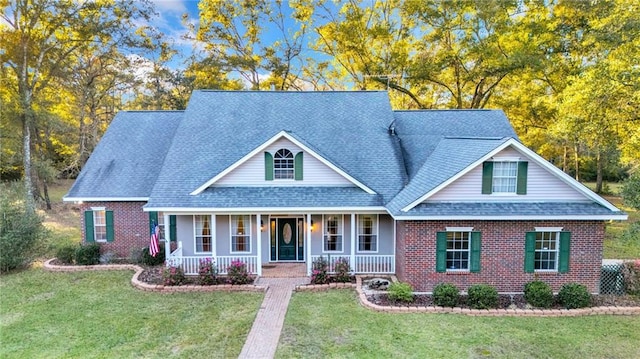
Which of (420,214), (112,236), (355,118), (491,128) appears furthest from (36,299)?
(491,128)

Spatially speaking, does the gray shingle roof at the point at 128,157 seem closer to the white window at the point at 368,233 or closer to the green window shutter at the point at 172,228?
the green window shutter at the point at 172,228

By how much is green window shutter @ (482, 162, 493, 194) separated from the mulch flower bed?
332cm

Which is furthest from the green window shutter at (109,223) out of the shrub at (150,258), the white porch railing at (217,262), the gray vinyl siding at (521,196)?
the gray vinyl siding at (521,196)

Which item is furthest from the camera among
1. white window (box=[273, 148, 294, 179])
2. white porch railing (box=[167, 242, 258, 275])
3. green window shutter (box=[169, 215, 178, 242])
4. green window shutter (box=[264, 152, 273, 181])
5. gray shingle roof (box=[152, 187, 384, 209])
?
green window shutter (box=[169, 215, 178, 242])

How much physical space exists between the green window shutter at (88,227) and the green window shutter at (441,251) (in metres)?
13.9

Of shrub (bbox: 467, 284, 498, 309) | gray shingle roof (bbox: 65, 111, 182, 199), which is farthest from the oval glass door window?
shrub (bbox: 467, 284, 498, 309)

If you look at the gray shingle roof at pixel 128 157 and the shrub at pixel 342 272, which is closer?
the shrub at pixel 342 272

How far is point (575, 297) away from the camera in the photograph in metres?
10.2

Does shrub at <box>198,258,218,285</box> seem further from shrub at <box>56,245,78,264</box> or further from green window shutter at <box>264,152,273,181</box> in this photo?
shrub at <box>56,245,78,264</box>

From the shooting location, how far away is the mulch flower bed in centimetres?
1027

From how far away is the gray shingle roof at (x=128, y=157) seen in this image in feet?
49.2

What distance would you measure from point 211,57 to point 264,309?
85.5 feet

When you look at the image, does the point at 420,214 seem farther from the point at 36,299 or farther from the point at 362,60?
the point at 362,60

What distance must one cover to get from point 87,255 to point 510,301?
605 inches
